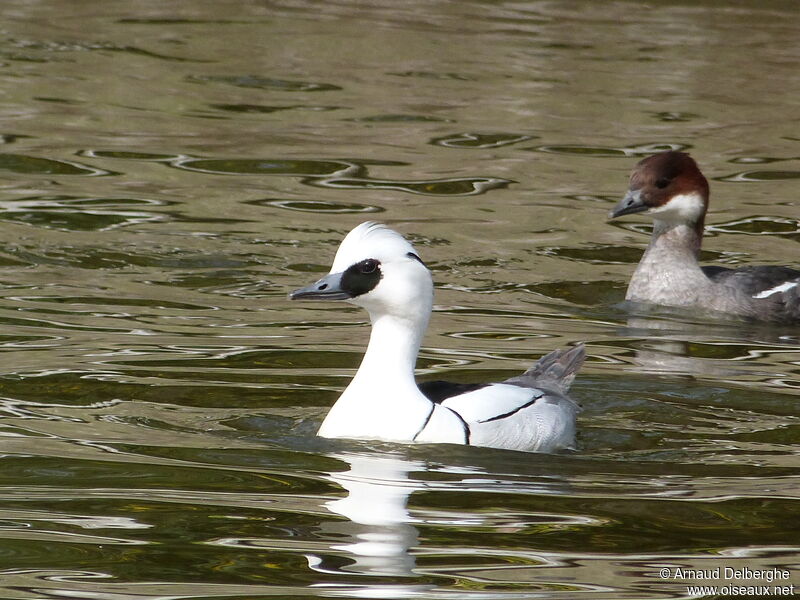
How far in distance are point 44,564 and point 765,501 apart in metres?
2.62

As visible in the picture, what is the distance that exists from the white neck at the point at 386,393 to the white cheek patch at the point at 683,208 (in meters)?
4.51

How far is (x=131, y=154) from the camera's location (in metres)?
14.1

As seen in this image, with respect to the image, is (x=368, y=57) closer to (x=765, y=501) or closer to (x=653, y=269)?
(x=653, y=269)

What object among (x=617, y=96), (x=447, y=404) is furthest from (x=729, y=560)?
(x=617, y=96)

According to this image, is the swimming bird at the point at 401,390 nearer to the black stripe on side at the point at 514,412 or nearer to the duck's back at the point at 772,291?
the black stripe on side at the point at 514,412

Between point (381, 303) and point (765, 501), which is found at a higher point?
point (381, 303)

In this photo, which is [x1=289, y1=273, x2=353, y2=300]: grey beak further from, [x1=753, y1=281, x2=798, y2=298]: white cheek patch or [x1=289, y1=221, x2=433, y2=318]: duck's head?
[x1=753, y1=281, x2=798, y2=298]: white cheek patch

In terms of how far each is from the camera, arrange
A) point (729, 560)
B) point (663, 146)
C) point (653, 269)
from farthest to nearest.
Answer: point (663, 146)
point (653, 269)
point (729, 560)

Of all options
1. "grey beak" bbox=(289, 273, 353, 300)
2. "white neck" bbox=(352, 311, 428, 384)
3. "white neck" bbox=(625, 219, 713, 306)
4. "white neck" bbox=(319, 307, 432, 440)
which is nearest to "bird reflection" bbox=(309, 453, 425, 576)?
"white neck" bbox=(319, 307, 432, 440)

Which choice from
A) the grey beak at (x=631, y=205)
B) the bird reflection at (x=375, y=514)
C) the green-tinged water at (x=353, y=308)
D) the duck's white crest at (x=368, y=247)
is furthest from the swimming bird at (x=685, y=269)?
the bird reflection at (x=375, y=514)

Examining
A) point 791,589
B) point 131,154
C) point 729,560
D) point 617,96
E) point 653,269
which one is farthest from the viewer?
point 617,96

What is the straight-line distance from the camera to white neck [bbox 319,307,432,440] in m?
6.39

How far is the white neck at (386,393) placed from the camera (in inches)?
251
